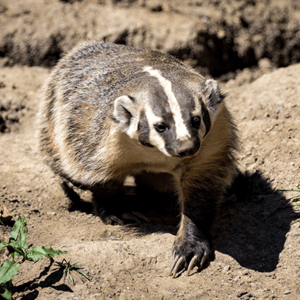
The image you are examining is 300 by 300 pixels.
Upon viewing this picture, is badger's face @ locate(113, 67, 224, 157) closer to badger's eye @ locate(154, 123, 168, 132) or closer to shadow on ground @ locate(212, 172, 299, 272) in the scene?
badger's eye @ locate(154, 123, 168, 132)

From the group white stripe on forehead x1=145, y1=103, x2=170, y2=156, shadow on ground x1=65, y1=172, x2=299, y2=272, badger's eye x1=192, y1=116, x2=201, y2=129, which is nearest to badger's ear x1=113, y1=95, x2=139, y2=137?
white stripe on forehead x1=145, y1=103, x2=170, y2=156

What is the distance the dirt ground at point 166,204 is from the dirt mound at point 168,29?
0.5 inches

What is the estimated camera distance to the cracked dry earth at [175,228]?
82.3 inches

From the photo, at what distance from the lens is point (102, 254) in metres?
2.31

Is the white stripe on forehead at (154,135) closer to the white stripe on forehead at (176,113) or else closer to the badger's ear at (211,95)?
the white stripe on forehead at (176,113)

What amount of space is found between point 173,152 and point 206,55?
118 inches

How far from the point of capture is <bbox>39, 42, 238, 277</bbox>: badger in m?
2.03

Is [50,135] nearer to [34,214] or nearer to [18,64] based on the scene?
[34,214]

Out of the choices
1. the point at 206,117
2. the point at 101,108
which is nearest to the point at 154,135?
the point at 206,117

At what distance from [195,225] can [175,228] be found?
0.28m

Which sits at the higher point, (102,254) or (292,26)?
(292,26)

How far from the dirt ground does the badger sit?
192 millimetres

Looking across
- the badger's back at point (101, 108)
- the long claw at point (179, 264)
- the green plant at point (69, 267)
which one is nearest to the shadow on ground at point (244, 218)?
the long claw at point (179, 264)

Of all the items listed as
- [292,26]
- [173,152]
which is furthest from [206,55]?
[173,152]
